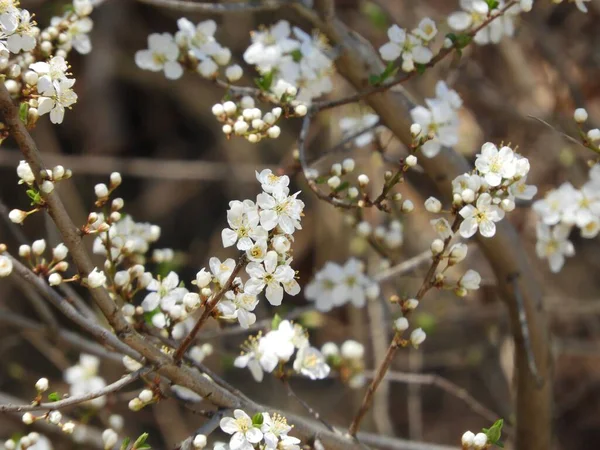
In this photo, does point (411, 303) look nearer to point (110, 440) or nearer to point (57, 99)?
point (110, 440)

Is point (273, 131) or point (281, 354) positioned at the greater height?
point (273, 131)

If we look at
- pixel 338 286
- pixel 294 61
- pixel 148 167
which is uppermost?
pixel 294 61

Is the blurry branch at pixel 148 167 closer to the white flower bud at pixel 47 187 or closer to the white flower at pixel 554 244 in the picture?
the white flower at pixel 554 244

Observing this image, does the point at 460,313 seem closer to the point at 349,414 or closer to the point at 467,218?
the point at 349,414

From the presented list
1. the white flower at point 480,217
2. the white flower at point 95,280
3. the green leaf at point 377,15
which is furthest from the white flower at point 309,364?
the green leaf at point 377,15

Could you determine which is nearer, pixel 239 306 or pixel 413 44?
pixel 239 306

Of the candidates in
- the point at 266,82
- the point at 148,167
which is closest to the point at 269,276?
the point at 266,82

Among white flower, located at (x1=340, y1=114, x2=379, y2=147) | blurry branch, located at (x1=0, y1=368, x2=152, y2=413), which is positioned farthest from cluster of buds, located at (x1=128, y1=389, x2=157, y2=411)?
white flower, located at (x1=340, y1=114, x2=379, y2=147)
